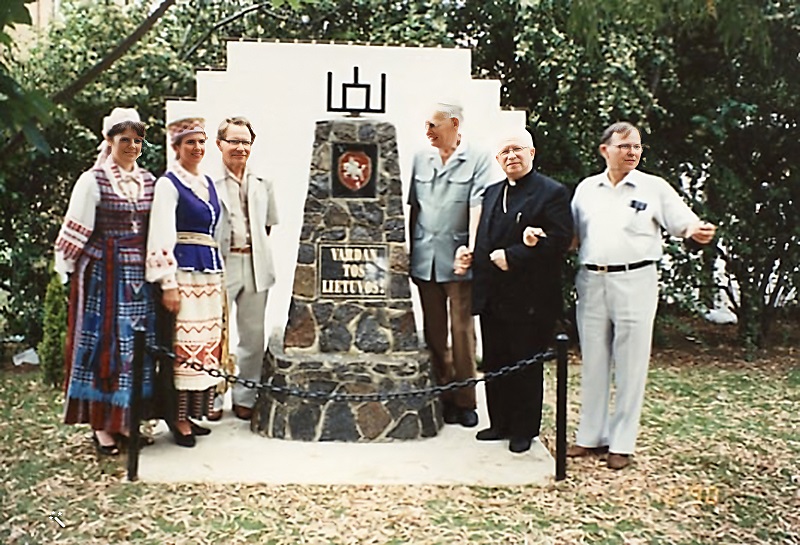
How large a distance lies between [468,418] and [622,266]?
153 centimetres

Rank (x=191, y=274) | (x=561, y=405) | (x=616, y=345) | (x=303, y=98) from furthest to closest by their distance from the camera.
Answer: (x=303, y=98) → (x=191, y=274) → (x=616, y=345) → (x=561, y=405)

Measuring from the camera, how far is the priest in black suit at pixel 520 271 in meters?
5.14

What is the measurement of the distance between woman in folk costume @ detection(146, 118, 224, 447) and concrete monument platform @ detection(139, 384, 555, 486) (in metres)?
0.26

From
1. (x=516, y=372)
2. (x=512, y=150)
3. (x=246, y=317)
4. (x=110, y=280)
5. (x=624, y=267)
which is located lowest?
(x=516, y=372)

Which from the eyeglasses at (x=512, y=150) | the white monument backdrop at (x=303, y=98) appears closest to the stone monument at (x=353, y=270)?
the eyeglasses at (x=512, y=150)

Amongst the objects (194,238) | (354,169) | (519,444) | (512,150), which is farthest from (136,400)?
(512,150)

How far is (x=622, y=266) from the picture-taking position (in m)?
4.95

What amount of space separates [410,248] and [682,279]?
3653 mm

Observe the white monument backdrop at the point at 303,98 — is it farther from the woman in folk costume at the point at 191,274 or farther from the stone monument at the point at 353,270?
the woman in folk costume at the point at 191,274

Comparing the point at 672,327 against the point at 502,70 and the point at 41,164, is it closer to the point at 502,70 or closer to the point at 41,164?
the point at 502,70

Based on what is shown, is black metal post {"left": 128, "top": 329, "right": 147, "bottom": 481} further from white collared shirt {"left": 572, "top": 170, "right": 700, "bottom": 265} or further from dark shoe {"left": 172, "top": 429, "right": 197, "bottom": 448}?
white collared shirt {"left": 572, "top": 170, "right": 700, "bottom": 265}

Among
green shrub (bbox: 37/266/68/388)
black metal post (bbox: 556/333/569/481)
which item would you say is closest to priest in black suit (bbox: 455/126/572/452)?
black metal post (bbox: 556/333/569/481)

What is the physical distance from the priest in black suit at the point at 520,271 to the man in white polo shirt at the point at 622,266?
17cm

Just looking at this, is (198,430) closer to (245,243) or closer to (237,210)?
(245,243)
